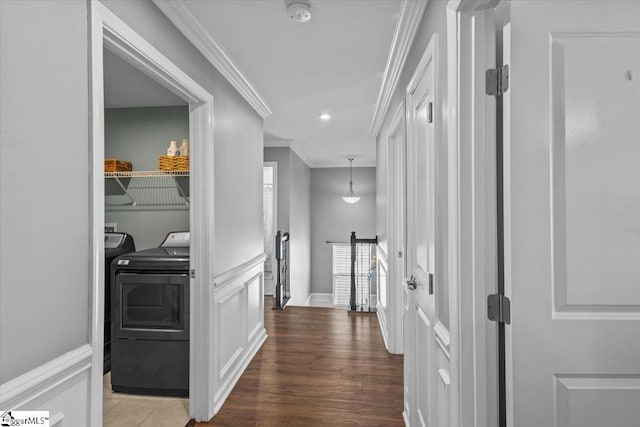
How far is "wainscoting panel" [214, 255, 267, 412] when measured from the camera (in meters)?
2.56

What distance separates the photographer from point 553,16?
112cm

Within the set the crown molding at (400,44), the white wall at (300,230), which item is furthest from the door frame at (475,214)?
the white wall at (300,230)

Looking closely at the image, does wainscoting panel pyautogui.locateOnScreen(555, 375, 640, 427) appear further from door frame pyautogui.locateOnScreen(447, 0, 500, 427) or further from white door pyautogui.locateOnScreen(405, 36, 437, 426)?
white door pyautogui.locateOnScreen(405, 36, 437, 426)

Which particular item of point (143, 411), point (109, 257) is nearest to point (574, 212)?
point (143, 411)

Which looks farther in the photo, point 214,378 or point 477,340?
point 214,378

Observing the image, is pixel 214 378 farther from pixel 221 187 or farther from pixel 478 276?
pixel 478 276

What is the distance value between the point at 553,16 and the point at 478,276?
858 mm

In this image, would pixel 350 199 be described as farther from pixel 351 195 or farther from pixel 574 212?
pixel 574 212

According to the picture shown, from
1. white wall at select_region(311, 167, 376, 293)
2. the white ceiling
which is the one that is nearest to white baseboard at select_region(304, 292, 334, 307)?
white wall at select_region(311, 167, 376, 293)

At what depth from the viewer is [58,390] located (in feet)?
3.72

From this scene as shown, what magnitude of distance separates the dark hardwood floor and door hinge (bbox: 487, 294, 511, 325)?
1.51 m

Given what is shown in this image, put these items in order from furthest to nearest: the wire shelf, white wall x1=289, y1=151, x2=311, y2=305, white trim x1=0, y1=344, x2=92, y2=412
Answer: white wall x1=289, y1=151, x2=311, y2=305
the wire shelf
white trim x1=0, y1=344, x2=92, y2=412

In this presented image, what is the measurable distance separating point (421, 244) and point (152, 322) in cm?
196

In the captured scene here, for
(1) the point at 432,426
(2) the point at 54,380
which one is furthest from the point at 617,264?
(2) the point at 54,380
